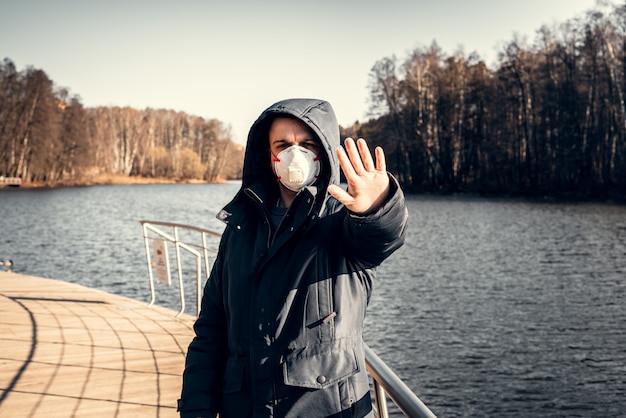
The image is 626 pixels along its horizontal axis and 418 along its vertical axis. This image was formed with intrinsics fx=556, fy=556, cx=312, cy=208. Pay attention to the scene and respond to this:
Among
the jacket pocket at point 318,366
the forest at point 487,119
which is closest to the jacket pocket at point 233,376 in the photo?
the jacket pocket at point 318,366

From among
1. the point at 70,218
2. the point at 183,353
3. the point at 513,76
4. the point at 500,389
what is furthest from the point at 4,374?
the point at 513,76

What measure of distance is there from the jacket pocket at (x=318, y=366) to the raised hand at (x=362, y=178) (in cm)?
41

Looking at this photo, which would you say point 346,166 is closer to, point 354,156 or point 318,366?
point 354,156

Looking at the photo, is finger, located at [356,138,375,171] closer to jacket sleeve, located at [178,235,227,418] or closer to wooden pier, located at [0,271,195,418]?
jacket sleeve, located at [178,235,227,418]

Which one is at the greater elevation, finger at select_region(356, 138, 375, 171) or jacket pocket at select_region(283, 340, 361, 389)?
finger at select_region(356, 138, 375, 171)

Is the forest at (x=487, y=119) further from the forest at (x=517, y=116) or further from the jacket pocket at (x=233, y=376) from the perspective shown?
the jacket pocket at (x=233, y=376)

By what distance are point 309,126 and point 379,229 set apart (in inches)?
16.5

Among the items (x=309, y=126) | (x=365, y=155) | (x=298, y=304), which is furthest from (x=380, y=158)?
(x=298, y=304)

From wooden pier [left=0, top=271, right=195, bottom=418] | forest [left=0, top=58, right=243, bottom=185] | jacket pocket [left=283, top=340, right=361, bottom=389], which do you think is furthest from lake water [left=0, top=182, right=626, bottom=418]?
forest [left=0, top=58, right=243, bottom=185]

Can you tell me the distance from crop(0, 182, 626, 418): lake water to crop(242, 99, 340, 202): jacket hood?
662 cm

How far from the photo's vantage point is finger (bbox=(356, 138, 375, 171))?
51.4 inches

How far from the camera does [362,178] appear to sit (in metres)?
1.34

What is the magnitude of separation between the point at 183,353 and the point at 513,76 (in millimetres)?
46786

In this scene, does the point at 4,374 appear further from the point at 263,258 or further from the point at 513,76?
the point at 513,76
